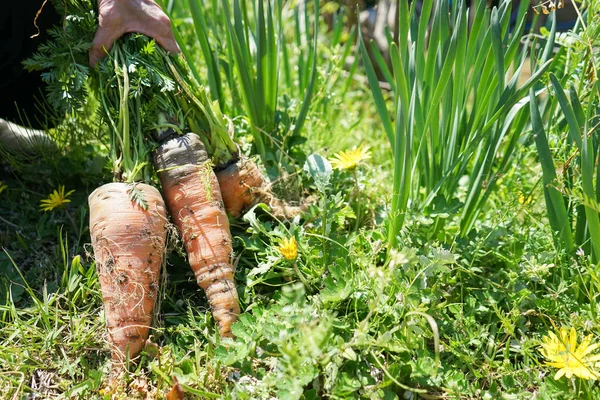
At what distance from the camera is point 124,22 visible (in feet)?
5.20

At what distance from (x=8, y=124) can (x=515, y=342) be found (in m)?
1.72

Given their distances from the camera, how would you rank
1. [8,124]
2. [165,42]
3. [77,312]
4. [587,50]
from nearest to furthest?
[587,50], [77,312], [165,42], [8,124]

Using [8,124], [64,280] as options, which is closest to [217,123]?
[64,280]

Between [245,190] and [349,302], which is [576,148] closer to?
[349,302]

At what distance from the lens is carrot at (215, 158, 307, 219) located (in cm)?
167

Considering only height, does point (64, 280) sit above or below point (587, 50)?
below

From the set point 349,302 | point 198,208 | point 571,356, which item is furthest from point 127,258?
point 571,356

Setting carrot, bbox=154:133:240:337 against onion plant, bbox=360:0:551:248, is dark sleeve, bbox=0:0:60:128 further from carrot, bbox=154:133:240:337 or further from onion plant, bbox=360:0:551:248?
onion plant, bbox=360:0:551:248

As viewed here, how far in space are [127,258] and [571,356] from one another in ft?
3.47

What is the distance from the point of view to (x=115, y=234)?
1.45 metres

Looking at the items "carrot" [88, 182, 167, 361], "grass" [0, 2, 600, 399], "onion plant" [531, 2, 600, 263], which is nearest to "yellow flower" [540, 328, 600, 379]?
"grass" [0, 2, 600, 399]

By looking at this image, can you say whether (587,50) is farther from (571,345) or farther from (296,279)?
(296,279)

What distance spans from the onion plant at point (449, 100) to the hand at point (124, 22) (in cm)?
59

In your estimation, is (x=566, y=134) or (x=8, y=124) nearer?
(x=566, y=134)
